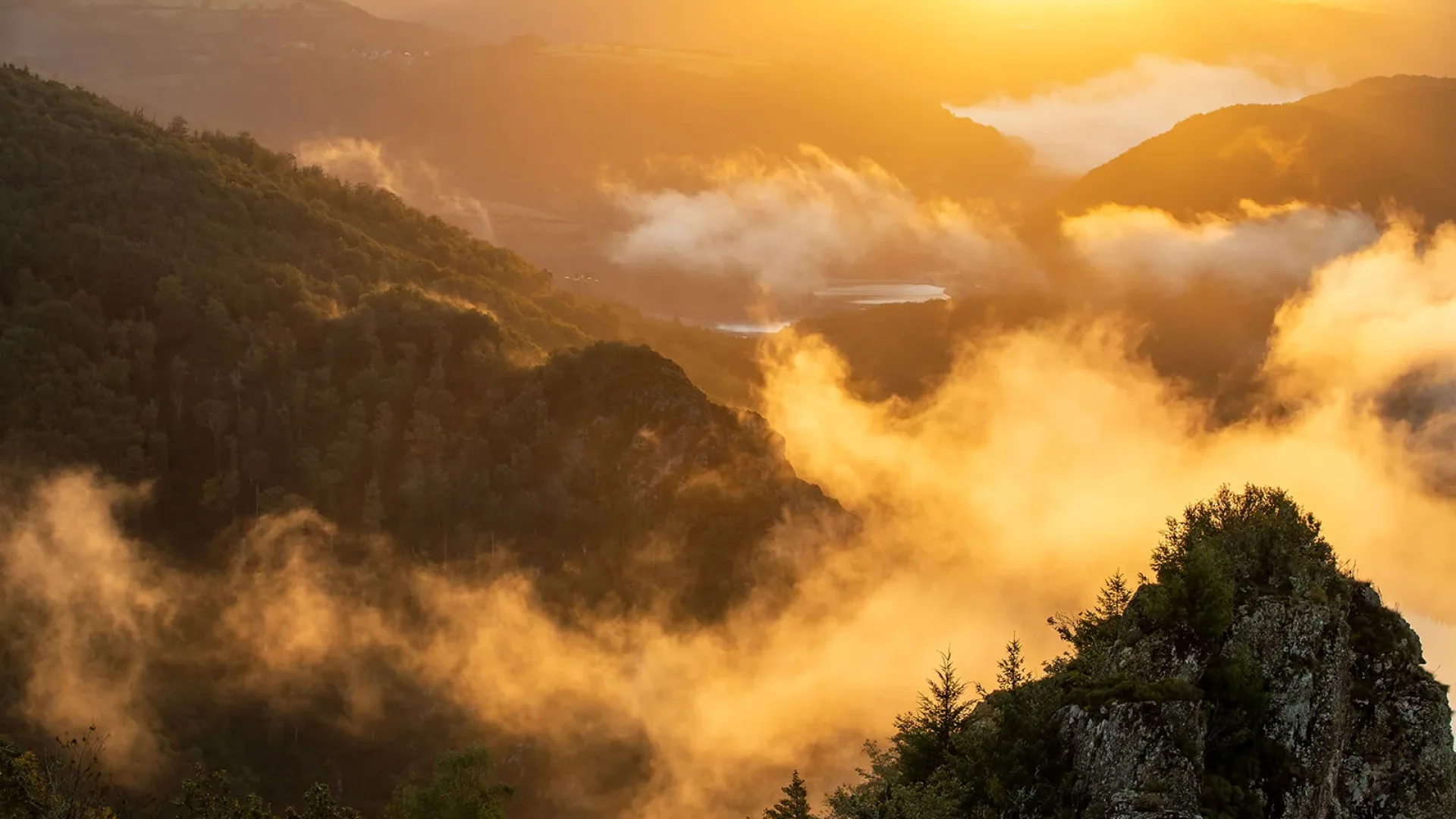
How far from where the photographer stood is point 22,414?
313 feet

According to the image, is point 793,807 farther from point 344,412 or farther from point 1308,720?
point 344,412

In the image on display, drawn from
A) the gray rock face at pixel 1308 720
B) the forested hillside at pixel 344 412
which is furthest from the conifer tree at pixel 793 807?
the forested hillside at pixel 344 412

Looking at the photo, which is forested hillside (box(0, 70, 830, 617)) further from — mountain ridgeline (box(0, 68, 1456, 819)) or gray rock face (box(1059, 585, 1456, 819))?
gray rock face (box(1059, 585, 1456, 819))

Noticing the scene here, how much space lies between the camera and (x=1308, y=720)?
1332 inches

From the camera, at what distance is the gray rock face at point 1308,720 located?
32250 millimetres

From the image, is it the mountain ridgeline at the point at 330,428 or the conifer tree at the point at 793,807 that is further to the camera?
the mountain ridgeline at the point at 330,428

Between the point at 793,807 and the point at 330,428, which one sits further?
the point at 330,428

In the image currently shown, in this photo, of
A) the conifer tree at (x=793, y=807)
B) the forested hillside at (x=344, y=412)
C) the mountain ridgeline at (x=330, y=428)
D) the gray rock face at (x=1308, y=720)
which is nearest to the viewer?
the gray rock face at (x=1308, y=720)

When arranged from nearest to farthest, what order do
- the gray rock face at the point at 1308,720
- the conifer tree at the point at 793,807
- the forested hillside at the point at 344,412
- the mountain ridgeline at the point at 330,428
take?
1. the gray rock face at the point at 1308,720
2. the conifer tree at the point at 793,807
3. the mountain ridgeline at the point at 330,428
4. the forested hillside at the point at 344,412

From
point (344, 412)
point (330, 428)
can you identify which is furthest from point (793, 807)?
point (330, 428)

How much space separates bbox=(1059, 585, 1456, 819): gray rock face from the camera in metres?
32.2

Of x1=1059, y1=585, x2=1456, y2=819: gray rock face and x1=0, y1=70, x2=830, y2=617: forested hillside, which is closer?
x1=1059, y1=585, x2=1456, y2=819: gray rock face

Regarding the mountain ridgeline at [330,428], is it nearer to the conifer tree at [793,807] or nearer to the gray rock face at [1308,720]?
the conifer tree at [793,807]

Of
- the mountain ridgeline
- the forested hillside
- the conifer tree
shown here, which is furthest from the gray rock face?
the forested hillside
